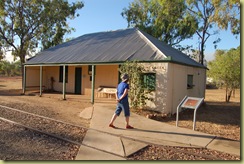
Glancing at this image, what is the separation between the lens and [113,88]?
15641mm

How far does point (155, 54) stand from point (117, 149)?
737cm

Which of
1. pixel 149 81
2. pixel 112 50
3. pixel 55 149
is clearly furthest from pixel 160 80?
pixel 55 149

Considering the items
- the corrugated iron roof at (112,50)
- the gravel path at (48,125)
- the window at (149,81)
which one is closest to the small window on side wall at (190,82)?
the corrugated iron roof at (112,50)

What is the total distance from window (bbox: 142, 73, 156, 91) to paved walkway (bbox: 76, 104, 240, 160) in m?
3.24

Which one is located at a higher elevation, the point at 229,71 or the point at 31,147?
the point at 229,71

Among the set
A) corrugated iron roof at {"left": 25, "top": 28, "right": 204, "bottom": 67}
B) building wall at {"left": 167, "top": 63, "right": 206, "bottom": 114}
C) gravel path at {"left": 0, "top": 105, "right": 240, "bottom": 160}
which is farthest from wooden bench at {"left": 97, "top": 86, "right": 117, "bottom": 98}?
gravel path at {"left": 0, "top": 105, "right": 240, "bottom": 160}

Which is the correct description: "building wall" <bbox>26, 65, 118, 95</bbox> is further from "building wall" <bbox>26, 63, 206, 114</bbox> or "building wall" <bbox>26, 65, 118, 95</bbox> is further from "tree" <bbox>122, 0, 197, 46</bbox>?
"tree" <bbox>122, 0, 197, 46</bbox>

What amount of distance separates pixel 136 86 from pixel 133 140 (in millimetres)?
5330

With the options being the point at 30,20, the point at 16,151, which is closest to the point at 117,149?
the point at 16,151

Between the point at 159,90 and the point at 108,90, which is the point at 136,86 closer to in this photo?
the point at 159,90

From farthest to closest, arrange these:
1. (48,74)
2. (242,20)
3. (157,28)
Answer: (157,28)
(48,74)
(242,20)

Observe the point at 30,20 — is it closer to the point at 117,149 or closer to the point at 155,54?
the point at 155,54

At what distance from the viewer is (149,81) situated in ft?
39.4

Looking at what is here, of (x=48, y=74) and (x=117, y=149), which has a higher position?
(x=48, y=74)
